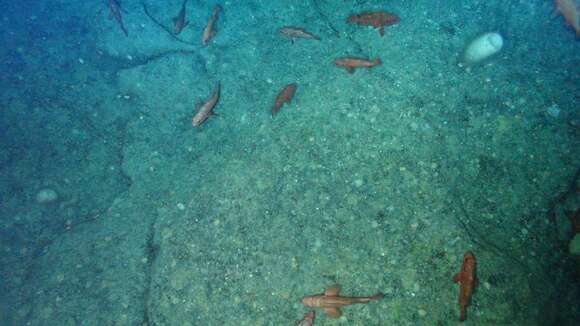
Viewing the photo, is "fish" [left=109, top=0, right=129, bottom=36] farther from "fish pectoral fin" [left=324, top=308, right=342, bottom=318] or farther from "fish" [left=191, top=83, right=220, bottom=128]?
"fish pectoral fin" [left=324, top=308, right=342, bottom=318]

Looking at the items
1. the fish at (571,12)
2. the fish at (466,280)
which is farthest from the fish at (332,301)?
the fish at (571,12)

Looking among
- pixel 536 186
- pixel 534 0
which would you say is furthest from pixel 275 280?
pixel 534 0

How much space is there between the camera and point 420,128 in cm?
374

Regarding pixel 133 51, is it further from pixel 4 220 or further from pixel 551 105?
pixel 551 105

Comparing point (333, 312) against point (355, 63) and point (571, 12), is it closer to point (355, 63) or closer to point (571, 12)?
point (355, 63)

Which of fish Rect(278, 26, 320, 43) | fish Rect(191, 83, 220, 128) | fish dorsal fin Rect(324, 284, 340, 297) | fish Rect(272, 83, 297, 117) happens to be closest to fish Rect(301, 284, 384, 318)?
fish dorsal fin Rect(324, 284, 340, 297)

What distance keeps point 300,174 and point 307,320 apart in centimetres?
158

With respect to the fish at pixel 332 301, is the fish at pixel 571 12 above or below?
above

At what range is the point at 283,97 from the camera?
411 centimetres

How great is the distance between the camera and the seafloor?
3.19 meters

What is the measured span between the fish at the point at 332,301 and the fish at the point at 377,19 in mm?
3621

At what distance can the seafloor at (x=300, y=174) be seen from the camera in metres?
3.19

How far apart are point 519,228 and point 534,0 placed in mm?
3393

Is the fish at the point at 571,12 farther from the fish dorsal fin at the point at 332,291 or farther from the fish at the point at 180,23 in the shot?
the fish at the point at 180,23
